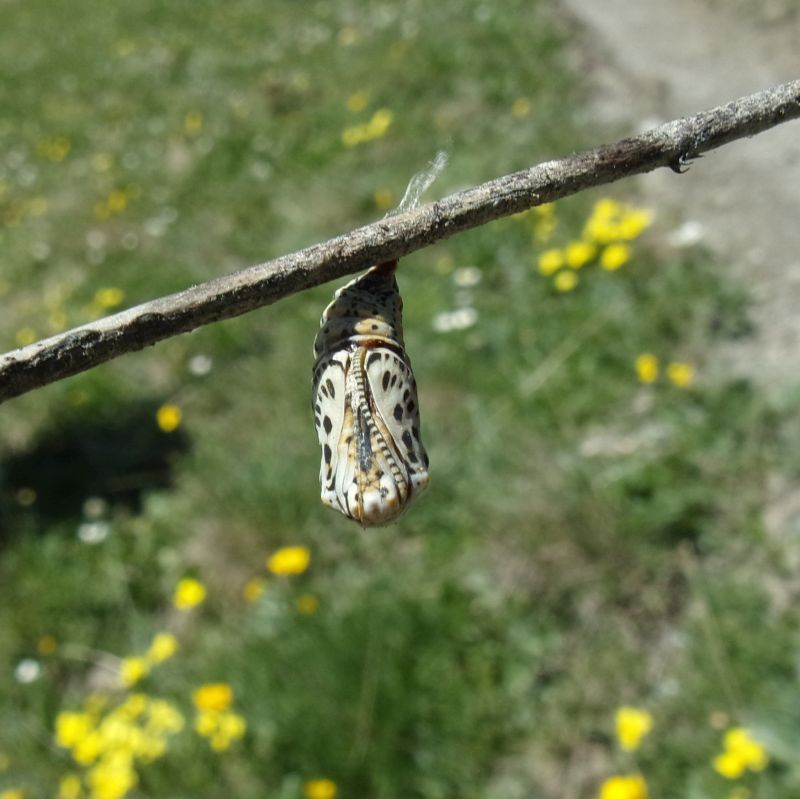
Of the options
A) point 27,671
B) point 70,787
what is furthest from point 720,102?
point 70,787

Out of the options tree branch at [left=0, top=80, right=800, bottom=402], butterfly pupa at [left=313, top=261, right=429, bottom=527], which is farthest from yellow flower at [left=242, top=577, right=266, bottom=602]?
tree branch at [left=0, top=80, right=800, bottom=402]

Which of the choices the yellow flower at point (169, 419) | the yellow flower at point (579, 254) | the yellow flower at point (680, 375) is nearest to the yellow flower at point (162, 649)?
the yellow flower at point (169, 419)

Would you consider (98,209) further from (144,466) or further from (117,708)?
(117,708)

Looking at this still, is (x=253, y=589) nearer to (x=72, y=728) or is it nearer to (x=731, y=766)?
(x=72, y=728)

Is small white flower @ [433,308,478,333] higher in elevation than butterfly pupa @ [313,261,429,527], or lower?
lower

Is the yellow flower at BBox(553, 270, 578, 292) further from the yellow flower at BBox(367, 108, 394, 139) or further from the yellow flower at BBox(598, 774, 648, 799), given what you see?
the yellow flower at BBox(367, 108, 394, 139)

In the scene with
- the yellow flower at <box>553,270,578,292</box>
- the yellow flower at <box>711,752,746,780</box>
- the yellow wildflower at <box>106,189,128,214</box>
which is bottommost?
the yellow wildflower at <box>106,189,128,214</box>

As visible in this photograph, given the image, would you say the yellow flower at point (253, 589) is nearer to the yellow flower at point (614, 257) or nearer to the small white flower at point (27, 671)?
the small white flower at point (27, 671)
